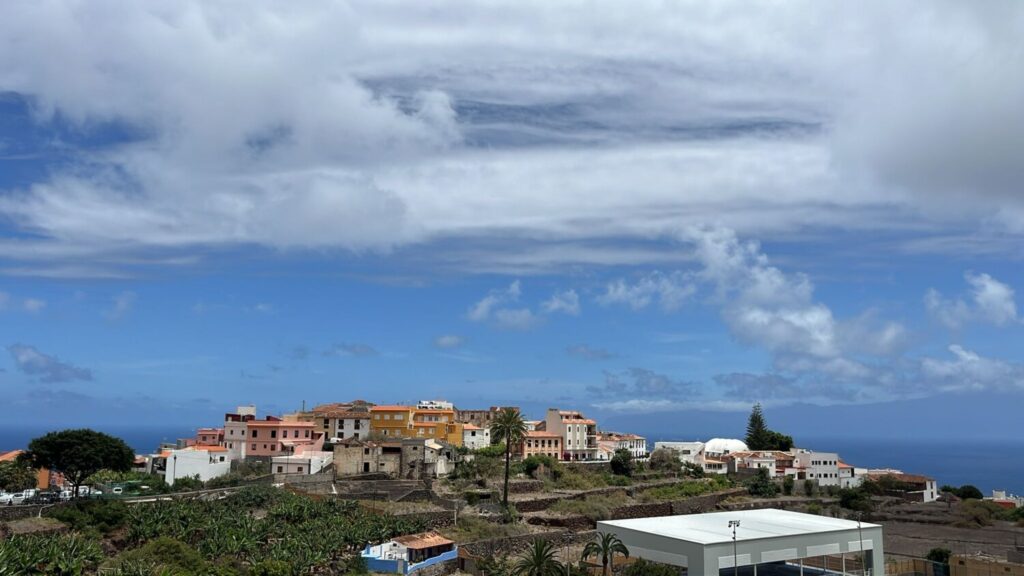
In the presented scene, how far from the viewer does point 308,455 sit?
6894 cm

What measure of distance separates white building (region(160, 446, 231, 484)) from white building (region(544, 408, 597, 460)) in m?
35.5

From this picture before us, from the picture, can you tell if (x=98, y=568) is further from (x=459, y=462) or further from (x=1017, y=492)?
(x=1017, y=492)

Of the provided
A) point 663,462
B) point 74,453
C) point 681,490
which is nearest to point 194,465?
point 74,453

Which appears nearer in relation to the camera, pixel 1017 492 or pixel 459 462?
pixel 459 462

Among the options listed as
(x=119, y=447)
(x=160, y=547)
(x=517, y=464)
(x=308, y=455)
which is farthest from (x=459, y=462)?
(x=160, y=547)

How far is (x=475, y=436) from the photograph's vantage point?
86.3 metres

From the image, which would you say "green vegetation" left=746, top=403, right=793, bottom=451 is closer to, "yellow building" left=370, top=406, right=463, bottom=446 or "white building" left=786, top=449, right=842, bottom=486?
"white building" left=786, top=449, right=842, bottom=486

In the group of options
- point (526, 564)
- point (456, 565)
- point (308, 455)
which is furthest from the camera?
point (308, 455)

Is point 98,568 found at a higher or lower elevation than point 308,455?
lower

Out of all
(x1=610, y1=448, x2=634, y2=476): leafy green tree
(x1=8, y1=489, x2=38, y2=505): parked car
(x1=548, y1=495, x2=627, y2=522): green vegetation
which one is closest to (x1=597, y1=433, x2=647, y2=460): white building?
(x1=610, y1=448, x2=634, y2=476): leafy green tree

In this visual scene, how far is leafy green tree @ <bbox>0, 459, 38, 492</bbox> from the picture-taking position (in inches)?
2195

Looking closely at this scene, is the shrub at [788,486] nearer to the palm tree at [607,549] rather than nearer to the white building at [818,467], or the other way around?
the white building at [818,467]

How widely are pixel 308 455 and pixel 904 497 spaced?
2286 inches

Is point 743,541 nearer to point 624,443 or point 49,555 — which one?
point 49,555
